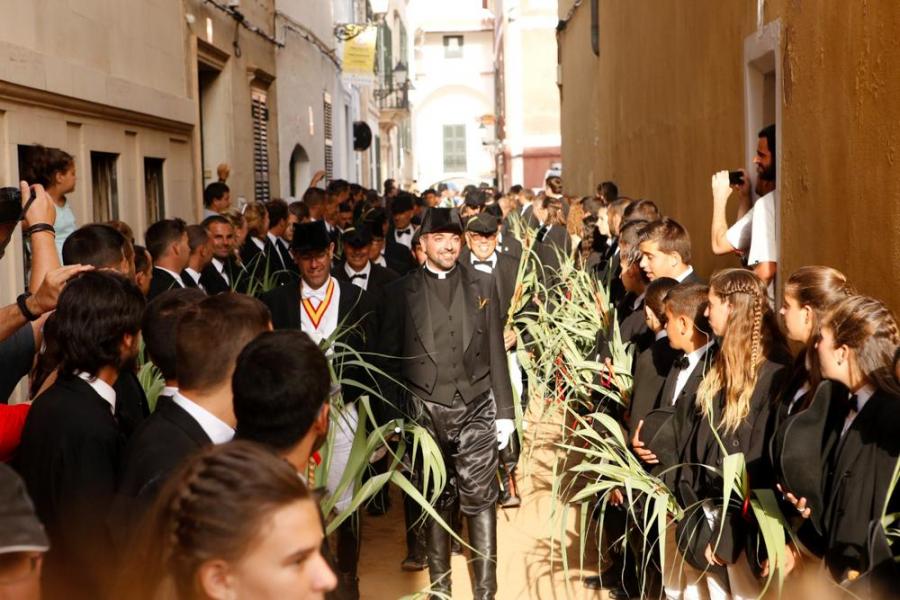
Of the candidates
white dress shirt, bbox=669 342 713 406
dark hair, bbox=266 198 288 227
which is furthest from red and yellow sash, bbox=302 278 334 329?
dark hair, bbox=266 198 288 227

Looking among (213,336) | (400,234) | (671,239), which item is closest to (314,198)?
(400,234)

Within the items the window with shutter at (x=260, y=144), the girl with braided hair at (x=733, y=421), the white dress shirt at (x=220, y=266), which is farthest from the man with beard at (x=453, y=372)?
the window with shutter at (x=260, y=144)

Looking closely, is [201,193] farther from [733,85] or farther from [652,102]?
[733,85]

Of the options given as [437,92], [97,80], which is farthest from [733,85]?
[437,92]

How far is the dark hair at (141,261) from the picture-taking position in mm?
5320

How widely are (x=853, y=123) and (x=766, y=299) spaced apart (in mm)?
1342

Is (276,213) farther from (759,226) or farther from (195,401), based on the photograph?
(195,401)

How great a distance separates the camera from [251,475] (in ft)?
6.15

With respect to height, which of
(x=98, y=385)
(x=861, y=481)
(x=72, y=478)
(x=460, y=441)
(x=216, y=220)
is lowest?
(x=460, y=441)

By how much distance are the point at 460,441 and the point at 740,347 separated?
186cm

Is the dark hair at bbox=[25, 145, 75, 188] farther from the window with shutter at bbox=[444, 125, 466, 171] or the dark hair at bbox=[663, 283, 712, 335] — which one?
the window with shutter at bbox=[444, 125, 466, 171]

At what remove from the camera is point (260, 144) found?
15602 mm

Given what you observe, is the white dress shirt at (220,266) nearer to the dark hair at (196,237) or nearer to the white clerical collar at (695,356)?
the dark hair at (196,237)

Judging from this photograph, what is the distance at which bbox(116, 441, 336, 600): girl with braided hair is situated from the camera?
1.83 metres
